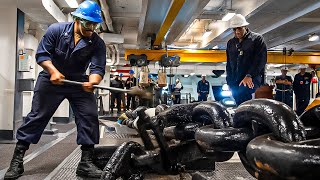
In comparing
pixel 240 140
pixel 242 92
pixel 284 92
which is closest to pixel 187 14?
pixel 242 92

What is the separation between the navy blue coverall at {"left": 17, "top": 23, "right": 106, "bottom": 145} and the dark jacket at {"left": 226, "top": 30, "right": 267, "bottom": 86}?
169 cm

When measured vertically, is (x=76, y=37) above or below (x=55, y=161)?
above

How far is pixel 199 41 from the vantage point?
1273 cm

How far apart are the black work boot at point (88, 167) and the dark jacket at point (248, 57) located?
1.95m

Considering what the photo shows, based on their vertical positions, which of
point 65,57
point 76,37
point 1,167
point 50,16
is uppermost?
point 50,16

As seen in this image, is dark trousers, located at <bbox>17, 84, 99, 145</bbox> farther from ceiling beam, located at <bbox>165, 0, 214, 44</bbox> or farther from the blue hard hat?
ceiling beam, located at <bbox>165, 0, 214, 44</bbox>

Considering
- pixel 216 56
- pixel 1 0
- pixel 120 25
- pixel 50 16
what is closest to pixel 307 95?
pixel 216 56

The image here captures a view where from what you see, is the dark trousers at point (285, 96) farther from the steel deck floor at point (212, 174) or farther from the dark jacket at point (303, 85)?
the steel deck floor at point (212, 174)

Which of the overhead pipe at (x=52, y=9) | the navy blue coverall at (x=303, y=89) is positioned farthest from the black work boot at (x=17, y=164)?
the navy blue coverall at (x=303, y=89)

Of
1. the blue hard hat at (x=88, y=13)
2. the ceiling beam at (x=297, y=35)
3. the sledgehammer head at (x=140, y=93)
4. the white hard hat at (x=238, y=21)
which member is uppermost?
the ceiling beam at (x=297, y=35)

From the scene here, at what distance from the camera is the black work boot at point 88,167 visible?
7.03 feet

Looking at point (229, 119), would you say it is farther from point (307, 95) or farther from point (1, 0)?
point (307, 95)

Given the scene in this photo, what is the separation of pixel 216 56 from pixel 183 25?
8.89 ft

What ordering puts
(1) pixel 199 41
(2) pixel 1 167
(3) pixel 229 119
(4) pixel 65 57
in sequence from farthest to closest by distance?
1. (1) pixel 199 41
2. (2) pixel 1 167
3. (4) pixel 65 57
4. (3) pixel 229 119
